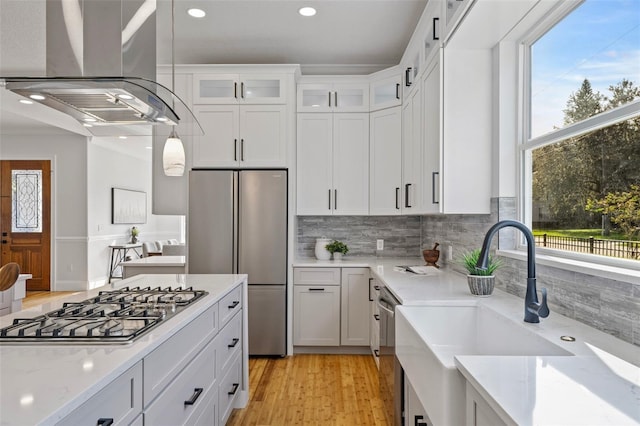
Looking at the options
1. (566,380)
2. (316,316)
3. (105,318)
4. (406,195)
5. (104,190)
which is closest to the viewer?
(566,380)

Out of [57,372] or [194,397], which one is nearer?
[57,372]

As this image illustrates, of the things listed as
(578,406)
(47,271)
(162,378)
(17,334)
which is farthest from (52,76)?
(47,271)

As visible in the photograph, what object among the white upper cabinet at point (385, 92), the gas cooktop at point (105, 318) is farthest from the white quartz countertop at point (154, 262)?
the white upper cabinet at point (385, 92)

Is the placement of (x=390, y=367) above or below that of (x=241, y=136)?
below

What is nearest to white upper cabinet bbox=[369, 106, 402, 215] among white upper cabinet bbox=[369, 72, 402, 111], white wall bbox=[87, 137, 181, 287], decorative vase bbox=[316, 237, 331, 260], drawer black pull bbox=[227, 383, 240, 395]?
white upper cabinet bbox=[369, 72, 402, 111]

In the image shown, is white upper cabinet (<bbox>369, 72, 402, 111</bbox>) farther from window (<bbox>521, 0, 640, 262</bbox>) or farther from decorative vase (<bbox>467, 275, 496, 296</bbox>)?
decorative vase (<bbox>467, 275, 496, 296</bbox>)

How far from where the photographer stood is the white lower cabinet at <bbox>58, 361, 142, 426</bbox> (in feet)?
3.27

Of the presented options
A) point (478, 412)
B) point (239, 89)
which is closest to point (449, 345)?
point (478, 412)

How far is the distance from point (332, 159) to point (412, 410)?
2.68m

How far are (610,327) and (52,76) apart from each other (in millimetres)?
2434

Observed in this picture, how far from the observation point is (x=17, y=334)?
1368 mm

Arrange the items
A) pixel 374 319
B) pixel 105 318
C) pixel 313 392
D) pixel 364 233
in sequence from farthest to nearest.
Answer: pixel 364 233 < pixel 374 319 < pixel 313 392 < pixel 105 318

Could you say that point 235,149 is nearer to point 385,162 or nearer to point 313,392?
point 385,162

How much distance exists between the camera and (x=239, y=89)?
3.95 meters
